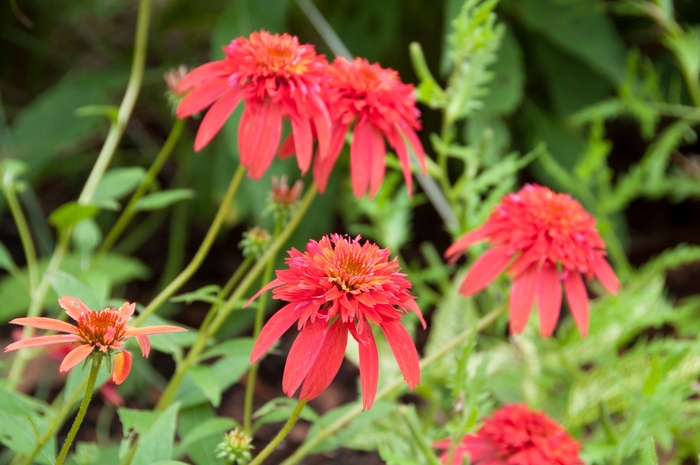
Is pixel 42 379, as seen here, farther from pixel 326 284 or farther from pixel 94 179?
pixel 326 284

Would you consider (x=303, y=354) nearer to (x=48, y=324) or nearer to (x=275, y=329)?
(x=275, y=329)

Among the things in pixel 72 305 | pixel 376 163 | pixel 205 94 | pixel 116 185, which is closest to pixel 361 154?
pixel 376 163

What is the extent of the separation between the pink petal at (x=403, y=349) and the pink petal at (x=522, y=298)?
0.42 feet

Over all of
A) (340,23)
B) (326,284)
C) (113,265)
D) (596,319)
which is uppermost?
(340,23)

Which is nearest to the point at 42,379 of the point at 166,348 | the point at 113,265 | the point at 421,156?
the point at 113,265

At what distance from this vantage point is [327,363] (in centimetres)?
34

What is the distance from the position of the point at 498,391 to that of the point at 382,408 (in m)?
0.26

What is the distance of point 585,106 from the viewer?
1.12 m

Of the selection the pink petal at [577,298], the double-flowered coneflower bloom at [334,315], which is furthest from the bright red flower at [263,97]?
the pink petal at [577,298]

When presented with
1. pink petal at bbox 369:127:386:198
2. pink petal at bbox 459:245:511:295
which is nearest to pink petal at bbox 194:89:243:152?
pink petal at bbox 369:127:386:198

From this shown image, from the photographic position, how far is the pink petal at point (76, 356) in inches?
12.3

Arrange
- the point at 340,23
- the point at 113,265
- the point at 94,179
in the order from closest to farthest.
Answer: the point at 94,179, the point at 113,265, the point at 340,23

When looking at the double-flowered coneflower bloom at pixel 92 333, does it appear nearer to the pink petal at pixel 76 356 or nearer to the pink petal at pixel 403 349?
the pink petal at pixel 76 356

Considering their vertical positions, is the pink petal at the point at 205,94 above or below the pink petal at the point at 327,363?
above
